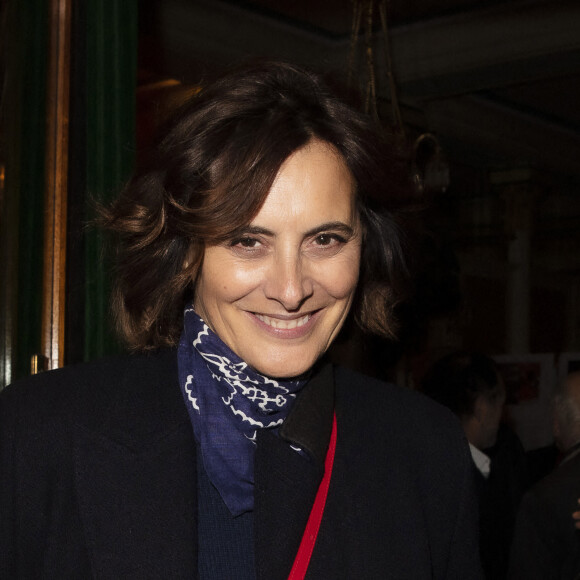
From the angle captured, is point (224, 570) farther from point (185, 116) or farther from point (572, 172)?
point (572, 172)

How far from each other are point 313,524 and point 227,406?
0.28m

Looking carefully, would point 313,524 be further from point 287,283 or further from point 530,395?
point 530,395

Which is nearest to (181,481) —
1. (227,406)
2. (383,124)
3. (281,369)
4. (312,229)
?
(227,406)

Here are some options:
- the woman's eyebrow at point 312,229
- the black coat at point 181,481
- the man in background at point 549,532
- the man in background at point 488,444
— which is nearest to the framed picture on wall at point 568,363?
the man in background at point 488,444

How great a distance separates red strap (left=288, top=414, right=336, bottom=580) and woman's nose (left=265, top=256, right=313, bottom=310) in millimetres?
376

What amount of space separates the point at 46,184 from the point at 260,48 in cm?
294

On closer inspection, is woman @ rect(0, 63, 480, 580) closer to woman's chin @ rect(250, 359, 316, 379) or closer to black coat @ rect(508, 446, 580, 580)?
woman's chin @ rect(250, 359, 316, 379)

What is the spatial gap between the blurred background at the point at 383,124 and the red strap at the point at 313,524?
562 millimetres

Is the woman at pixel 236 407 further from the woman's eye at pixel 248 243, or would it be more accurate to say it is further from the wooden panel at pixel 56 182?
the wooden panel at pixel 56 182

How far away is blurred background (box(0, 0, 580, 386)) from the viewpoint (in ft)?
10.4

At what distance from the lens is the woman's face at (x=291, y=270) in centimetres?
159

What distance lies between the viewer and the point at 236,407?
171 centimetres

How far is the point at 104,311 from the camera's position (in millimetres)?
3131

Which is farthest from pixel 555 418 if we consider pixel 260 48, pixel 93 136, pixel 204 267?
pixel 260 48
